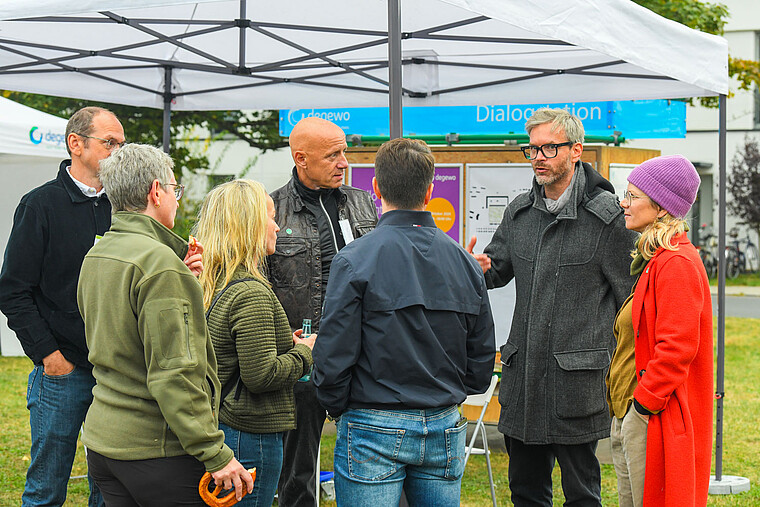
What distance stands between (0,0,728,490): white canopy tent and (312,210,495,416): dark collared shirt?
5.59 feet

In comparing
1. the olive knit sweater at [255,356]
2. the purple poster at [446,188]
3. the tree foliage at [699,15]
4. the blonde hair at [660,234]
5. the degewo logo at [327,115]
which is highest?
the tree foliage at [699,15]

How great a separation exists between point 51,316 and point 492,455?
3.56m

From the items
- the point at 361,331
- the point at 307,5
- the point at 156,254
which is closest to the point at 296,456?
the point at 361,331

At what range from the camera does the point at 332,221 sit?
3648mm

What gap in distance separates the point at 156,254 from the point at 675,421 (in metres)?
1.87

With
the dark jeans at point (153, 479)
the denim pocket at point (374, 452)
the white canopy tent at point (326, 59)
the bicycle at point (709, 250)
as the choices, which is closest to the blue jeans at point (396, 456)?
the denim pocket at point (374, 452)

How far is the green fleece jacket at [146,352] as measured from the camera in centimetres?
224

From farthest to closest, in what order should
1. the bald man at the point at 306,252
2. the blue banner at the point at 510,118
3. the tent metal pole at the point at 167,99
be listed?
the blue banner at the point at 510,118, the tent metal pole at the point at 167,99, the bald man at the point at 306,252

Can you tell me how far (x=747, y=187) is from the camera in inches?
878

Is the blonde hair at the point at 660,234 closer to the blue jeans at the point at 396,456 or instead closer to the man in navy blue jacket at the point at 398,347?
the man in navy blue jacket at the point at 398,347

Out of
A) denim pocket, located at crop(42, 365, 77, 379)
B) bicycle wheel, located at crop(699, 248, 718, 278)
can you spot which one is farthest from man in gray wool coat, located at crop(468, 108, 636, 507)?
bicycle wheel, located at crop(699, 248, 718, 278)

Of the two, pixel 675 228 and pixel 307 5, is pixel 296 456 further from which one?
pixel 307 5

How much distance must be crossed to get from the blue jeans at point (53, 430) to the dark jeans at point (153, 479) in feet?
3.29

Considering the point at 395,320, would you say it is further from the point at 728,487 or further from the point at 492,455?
the point at 492,455
